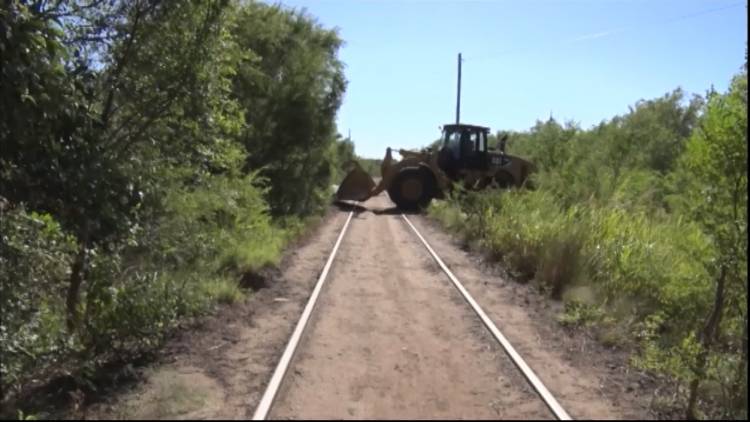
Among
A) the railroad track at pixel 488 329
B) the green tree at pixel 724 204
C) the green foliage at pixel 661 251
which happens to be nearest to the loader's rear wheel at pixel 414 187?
the green foliage at pixel 661 251

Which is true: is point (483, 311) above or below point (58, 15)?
below

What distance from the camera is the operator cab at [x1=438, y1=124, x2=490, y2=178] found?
3064 cm

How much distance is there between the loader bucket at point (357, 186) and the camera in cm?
3356

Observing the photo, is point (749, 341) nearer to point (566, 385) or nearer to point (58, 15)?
point (566, 385)

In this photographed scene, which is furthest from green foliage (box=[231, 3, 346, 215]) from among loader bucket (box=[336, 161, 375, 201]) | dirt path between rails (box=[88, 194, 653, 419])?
dirt path between rails (box=[88, 194, 653, 419])

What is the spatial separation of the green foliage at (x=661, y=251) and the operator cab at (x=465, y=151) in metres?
6.46

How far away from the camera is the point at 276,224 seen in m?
20.8

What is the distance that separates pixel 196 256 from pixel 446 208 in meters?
15.5

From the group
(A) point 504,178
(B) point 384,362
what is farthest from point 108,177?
(A) point 504,178

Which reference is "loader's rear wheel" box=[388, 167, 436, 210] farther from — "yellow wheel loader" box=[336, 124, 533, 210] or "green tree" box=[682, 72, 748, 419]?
"green tree" box=[682, 72, 748, 419]

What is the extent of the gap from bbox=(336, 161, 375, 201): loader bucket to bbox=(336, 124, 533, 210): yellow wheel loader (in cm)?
168

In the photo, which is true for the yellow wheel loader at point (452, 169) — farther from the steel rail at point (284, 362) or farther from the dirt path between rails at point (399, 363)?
the steel rail at point (284, 362)

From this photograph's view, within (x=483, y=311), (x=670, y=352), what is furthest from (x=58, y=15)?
(x=670, y=352)

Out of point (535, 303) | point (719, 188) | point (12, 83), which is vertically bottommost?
point (535, 303)
